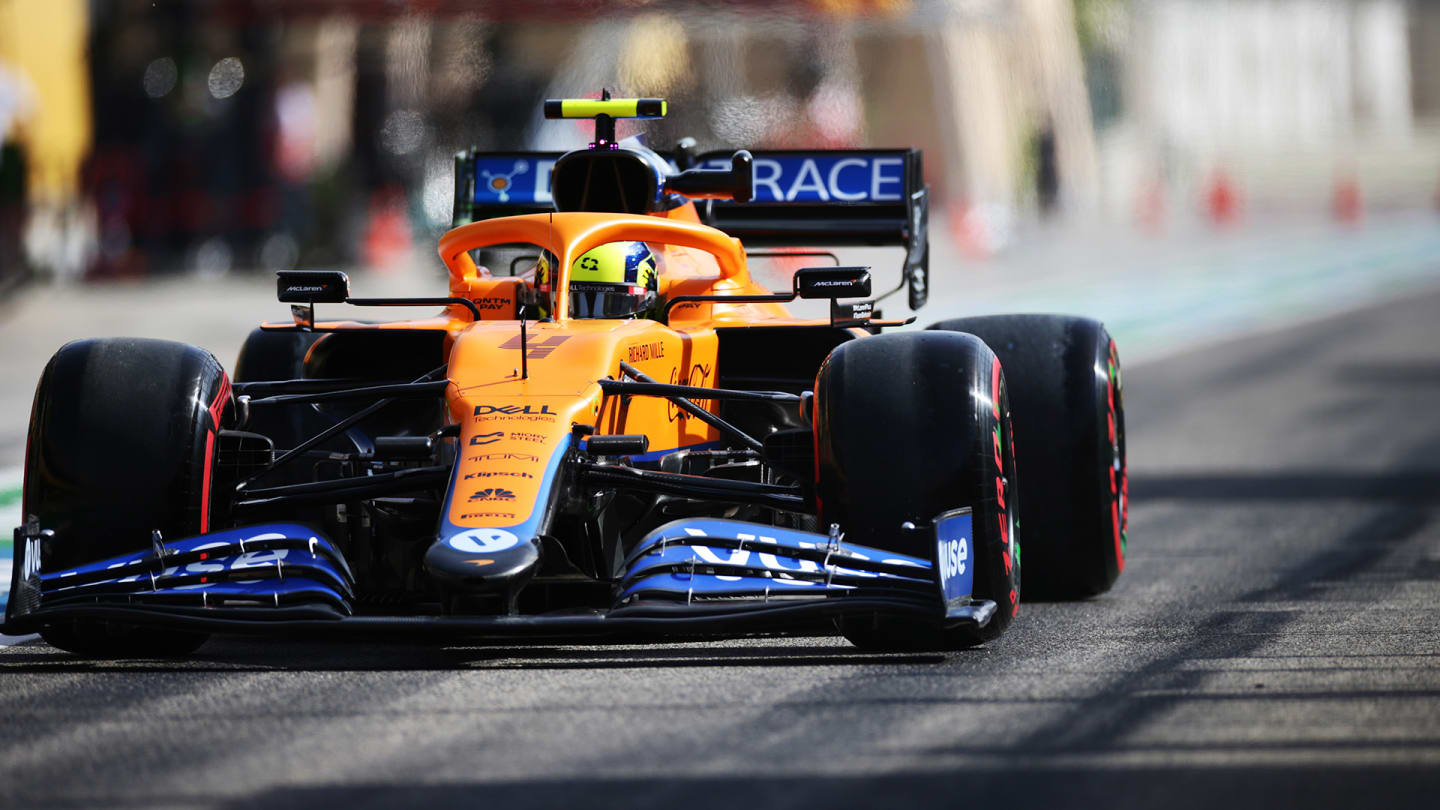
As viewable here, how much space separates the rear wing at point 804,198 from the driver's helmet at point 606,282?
216 cm

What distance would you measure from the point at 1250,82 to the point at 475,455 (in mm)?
63456

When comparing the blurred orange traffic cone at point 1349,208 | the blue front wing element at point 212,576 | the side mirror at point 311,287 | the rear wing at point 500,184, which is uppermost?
the rear wing at point 500,184

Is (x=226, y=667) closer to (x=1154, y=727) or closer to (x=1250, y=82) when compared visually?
(x=1154, y=727)

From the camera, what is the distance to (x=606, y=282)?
8.14m

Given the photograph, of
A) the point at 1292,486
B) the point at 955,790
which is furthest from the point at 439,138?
the point at 955,790

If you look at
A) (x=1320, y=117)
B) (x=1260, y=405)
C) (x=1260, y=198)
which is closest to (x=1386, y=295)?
(x=1260, y=405)

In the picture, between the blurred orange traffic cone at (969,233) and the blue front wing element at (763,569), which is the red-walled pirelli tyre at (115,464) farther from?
the blurred orange traffic cone at (969,233)

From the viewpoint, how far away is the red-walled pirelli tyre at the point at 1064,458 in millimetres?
8297

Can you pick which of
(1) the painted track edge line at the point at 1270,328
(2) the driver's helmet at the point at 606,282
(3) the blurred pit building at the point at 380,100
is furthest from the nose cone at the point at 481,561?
(1) the painted track edge line at the point at 1270,328

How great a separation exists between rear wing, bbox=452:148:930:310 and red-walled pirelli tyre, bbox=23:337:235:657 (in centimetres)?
382

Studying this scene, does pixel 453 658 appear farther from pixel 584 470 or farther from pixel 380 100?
pixel 380 100

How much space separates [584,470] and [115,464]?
154 centimetres

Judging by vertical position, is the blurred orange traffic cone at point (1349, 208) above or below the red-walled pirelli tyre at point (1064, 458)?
below

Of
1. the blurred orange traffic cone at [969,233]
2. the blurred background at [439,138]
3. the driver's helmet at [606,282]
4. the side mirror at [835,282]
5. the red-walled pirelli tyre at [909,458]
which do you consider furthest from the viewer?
the blurred orange traffic cone at [969,233]
